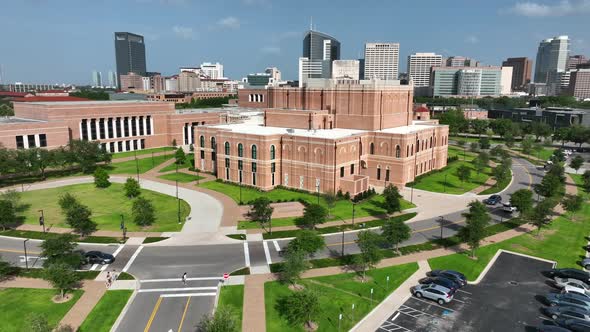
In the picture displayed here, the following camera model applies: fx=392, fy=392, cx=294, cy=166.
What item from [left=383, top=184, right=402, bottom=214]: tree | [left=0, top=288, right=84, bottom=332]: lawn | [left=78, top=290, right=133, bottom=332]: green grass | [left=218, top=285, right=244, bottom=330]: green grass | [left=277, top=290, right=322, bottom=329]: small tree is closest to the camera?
[left=277, top=290, right=322, bottom=329]: small tree

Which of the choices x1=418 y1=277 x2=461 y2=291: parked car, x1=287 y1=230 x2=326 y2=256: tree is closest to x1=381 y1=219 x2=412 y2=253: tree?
x1=418 y1=277 x2=461 y2=291: parked car

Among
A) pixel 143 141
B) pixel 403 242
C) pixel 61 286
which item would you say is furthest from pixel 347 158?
pixel 143 141

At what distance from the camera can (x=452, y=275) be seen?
36.8m

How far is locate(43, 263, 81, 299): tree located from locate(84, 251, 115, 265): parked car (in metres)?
6.15

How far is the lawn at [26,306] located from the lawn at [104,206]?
15.8m

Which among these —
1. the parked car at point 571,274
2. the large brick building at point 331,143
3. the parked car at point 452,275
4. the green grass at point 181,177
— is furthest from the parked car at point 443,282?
the green grass at point 181,177

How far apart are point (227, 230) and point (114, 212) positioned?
18483 millimetres

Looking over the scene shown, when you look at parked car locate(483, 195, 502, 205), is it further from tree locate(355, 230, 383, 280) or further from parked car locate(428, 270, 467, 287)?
tree locate(355, 230, 383, 280)

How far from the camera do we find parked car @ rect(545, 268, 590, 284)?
121 ft

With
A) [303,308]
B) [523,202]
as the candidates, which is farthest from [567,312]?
[523,202]

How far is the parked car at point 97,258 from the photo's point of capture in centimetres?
3975

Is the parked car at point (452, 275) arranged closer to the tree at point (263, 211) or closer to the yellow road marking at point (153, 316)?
the tree at point (263, 211)

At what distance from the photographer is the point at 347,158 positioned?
68188 millimetres

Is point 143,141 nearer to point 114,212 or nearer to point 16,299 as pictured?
point 114,212
